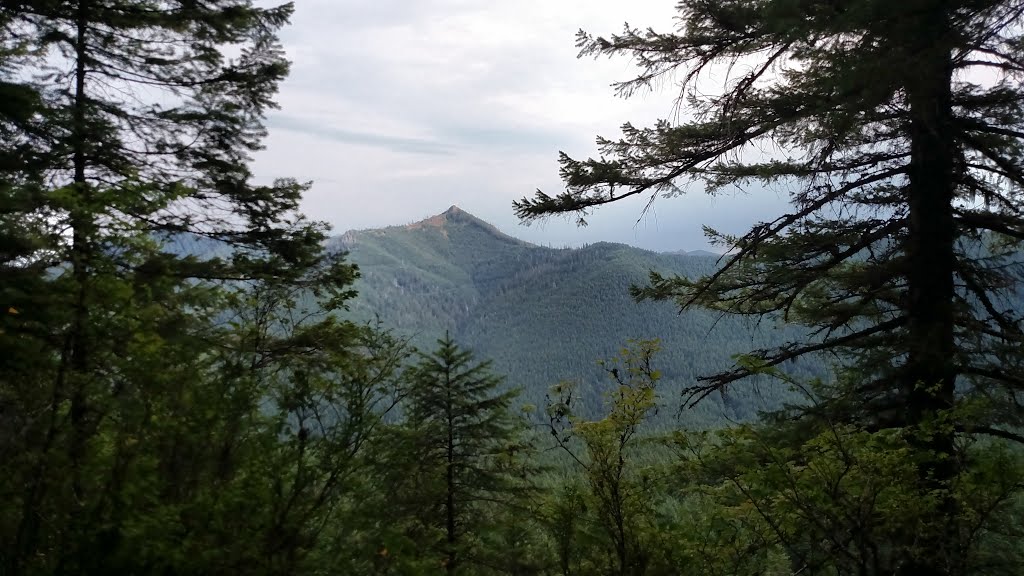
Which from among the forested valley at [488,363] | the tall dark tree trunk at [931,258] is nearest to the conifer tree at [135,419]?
the forested valley at [488,363]

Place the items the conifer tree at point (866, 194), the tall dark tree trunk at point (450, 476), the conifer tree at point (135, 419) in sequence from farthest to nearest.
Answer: the tall dark tree trunk at point (450, 476)
the conifer tree at point (866, 194)
the conifer tree at point (135, 419)

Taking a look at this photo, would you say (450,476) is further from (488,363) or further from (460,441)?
(488,363)

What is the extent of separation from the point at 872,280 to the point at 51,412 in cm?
766

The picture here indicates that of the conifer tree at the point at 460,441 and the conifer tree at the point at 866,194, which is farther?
the conifer tree at the point at 460,441

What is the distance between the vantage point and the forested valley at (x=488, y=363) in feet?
8.77

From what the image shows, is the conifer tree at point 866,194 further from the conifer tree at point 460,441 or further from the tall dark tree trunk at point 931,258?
the conifer tree at point 460,441

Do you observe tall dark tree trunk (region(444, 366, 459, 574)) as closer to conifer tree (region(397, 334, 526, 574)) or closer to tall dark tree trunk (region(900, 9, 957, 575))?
conifer tree (region(397, 334, 526, 574))

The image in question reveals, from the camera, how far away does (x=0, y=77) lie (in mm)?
4590

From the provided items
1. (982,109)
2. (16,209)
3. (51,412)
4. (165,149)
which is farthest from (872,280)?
(165,149)

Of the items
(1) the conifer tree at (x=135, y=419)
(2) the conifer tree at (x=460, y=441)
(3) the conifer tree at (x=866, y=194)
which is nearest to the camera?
(1) the conifer tree at (x=135, y=419)

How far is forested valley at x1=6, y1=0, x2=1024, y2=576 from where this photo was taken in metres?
2.67

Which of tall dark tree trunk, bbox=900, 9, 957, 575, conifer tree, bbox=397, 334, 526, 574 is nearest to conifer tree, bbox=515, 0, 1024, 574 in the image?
tall dark tree trunk, bbox=900, 9, 957, 575

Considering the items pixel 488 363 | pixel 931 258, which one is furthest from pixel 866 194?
pixel 488 363

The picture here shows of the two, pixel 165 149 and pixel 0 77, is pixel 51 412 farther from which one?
pixel 165 149
